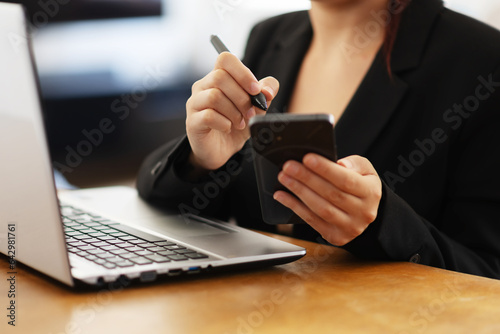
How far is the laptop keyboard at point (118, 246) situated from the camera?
62 cm

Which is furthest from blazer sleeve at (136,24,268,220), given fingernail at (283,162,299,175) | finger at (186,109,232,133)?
fingernail at (283,162,299,175)

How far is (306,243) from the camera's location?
820 mm

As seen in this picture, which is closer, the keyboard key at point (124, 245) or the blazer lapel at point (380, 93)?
the keyboard key at point (124, 245)

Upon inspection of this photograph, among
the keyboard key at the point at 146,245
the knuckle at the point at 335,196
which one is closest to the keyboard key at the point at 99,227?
the keyboard key at the point at 146,245

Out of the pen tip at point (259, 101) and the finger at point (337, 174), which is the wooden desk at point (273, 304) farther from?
the pen tip at point (259, 101)

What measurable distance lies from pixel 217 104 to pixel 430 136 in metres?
0.41

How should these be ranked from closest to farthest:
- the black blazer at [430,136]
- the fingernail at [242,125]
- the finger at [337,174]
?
1. the finger at [337,174]
2. the fingernail at [242,125]
3. the black blazer at [430,136]

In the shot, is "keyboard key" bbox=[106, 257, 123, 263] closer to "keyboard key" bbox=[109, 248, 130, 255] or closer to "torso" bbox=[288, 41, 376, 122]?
"keyboard key" bbox=[109, 248, 130, 255]

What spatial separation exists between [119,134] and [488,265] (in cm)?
190

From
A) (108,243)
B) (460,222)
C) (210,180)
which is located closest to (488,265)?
(460,222)

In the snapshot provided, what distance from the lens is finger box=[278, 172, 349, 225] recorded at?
2.06ft

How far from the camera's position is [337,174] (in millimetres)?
616

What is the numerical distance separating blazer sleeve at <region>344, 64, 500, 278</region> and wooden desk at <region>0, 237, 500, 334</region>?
0.19 feet

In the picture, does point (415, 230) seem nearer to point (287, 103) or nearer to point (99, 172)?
point (287, 103)
